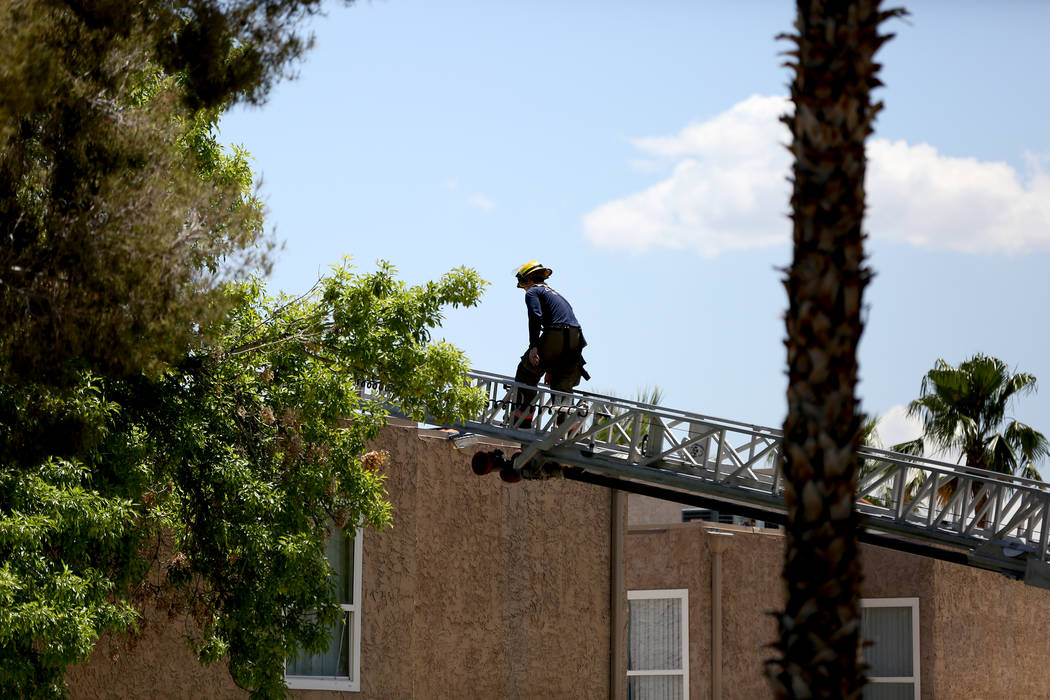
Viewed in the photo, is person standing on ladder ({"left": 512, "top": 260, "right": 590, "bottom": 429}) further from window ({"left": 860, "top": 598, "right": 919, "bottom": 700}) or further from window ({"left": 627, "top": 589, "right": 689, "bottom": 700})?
window ({"left": 860, "top": 598, "right": 919, "bottom": 700})

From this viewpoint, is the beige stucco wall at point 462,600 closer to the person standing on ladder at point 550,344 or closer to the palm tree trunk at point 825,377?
the person standing on ladder at point 550,344

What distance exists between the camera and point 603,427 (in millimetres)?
11828

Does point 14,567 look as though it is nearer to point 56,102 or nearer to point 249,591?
point 249,591

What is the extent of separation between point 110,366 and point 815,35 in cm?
501

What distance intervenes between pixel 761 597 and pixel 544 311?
26.1 feet

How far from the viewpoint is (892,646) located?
19.4 metres

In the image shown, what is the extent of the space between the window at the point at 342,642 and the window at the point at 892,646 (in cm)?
889

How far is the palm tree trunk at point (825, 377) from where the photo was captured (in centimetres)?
511

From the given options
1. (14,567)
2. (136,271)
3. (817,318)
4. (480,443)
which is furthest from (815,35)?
(480,443)

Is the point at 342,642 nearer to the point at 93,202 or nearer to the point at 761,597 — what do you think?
the point at 93,202

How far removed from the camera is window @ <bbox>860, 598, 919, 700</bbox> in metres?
19.2

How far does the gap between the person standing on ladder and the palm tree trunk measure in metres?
7.37

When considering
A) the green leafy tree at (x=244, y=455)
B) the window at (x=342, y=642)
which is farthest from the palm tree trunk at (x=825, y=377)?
the window at (x=342, y=642)

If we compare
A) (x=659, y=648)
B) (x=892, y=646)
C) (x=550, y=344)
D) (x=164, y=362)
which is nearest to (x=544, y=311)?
(x=550, y=344)
